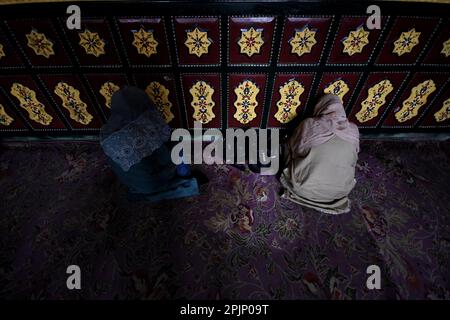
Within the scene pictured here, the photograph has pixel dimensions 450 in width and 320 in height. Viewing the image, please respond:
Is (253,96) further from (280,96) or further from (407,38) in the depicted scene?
(407,38)

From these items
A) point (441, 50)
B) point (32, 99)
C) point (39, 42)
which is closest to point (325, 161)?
point (441, 50)

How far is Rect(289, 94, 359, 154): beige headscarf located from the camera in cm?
219

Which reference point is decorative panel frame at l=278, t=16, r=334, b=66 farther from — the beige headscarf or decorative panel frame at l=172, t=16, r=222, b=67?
decorative panel frame at l=172, t=16, r=222, b=67

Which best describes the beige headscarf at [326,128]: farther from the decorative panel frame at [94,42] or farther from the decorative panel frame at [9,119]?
the decorative panel frame at [9,119]

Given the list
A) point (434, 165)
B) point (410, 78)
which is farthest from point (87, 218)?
point (434, 165)

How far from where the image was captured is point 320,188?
2.21 m

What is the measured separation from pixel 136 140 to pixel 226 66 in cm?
104

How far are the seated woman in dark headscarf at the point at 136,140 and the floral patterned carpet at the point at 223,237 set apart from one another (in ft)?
1.29

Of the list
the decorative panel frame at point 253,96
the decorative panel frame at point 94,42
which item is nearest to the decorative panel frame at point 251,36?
the decorative panel frame at point 253,96

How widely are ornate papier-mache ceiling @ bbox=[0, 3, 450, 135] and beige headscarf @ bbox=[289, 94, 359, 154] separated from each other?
0.22 meters

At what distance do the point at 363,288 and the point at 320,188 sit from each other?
0.77m

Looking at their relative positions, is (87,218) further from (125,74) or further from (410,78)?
(410,78)
